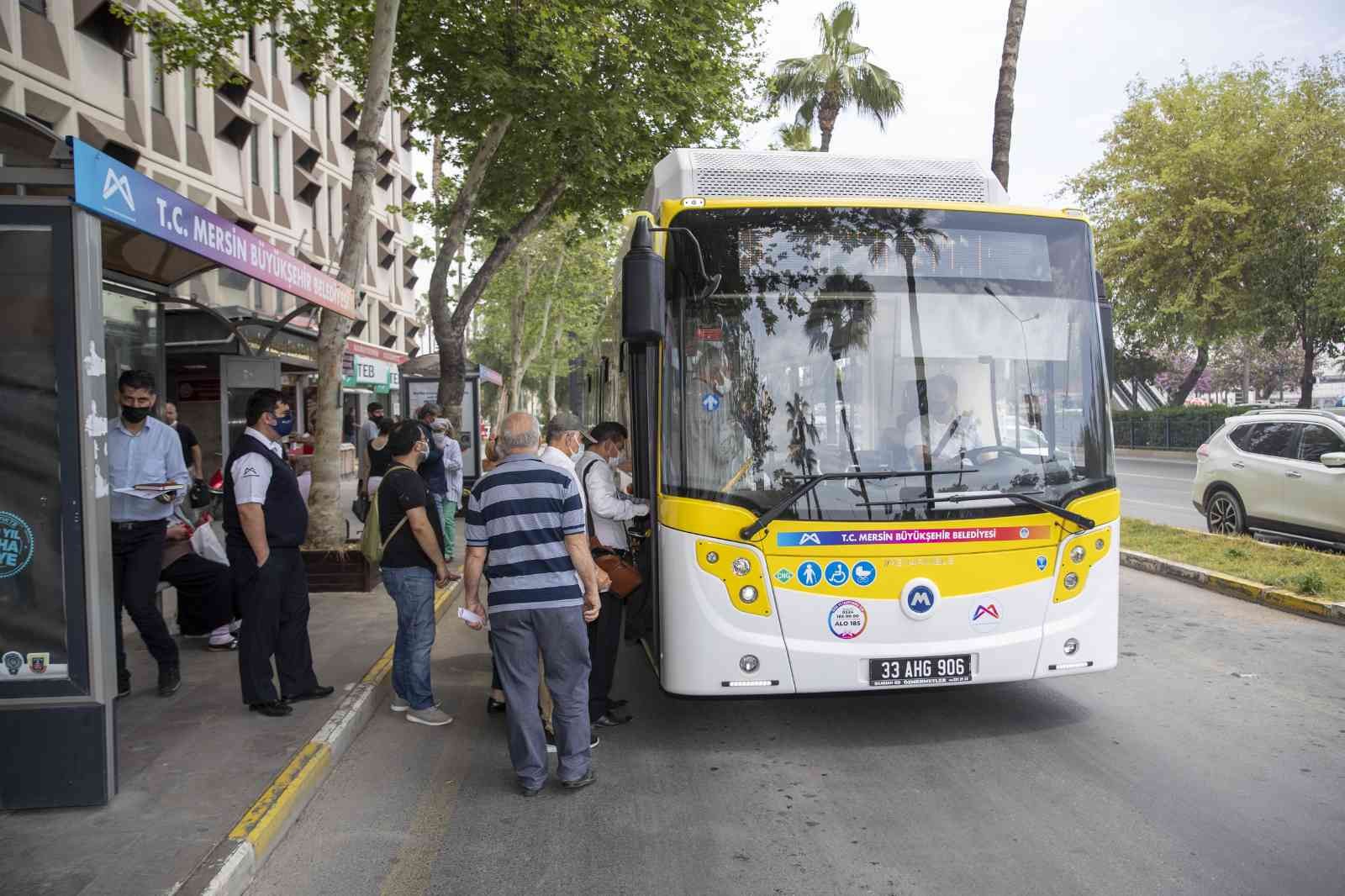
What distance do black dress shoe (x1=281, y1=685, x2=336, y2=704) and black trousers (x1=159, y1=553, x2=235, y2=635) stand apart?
158 cm

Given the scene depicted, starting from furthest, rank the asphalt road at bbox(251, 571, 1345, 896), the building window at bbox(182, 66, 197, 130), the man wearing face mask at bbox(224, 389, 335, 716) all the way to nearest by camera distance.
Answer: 1. the building window at bbox(182, 66, 197, 130)
2. the man wearing face mask at bbox(224, 389, 335, 716)
3. the asphalt road at bbox(251, 571, 1345, 896)

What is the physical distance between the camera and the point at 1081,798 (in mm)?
5012

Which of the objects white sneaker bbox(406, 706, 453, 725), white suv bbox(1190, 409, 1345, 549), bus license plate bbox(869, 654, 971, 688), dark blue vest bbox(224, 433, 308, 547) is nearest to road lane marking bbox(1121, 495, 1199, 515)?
white suv bbox(1190, 409, 1345, 549)

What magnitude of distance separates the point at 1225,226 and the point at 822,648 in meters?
32.7

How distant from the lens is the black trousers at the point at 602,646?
247 inches

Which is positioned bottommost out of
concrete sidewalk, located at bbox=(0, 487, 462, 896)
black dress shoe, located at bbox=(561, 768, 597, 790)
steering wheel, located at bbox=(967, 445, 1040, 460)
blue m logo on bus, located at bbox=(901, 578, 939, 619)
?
black dress shoe, located at bbox=(561, 768, 597, 790)

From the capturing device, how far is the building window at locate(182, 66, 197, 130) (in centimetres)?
2335

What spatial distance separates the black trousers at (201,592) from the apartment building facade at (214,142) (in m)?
3.10

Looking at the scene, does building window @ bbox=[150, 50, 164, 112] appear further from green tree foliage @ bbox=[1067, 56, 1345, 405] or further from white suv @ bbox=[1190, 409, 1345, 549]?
green tree foliage @ bbox=[1067, 56, 1345, 405]

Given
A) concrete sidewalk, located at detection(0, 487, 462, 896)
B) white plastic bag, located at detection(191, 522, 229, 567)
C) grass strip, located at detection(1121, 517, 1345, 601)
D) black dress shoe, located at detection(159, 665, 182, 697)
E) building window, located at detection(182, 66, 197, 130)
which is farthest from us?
building window, located at detection(182, 66, 197, 130)

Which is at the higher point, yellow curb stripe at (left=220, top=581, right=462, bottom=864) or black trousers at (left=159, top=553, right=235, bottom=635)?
black trousers at (left=159, top=553, right=235, bottom=635)

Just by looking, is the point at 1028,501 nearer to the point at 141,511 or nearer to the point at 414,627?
the point at 414,627

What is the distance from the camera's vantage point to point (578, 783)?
208 inches

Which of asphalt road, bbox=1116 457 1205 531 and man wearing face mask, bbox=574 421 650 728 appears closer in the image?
man wearing face mask, bbox=574 421 650 728
